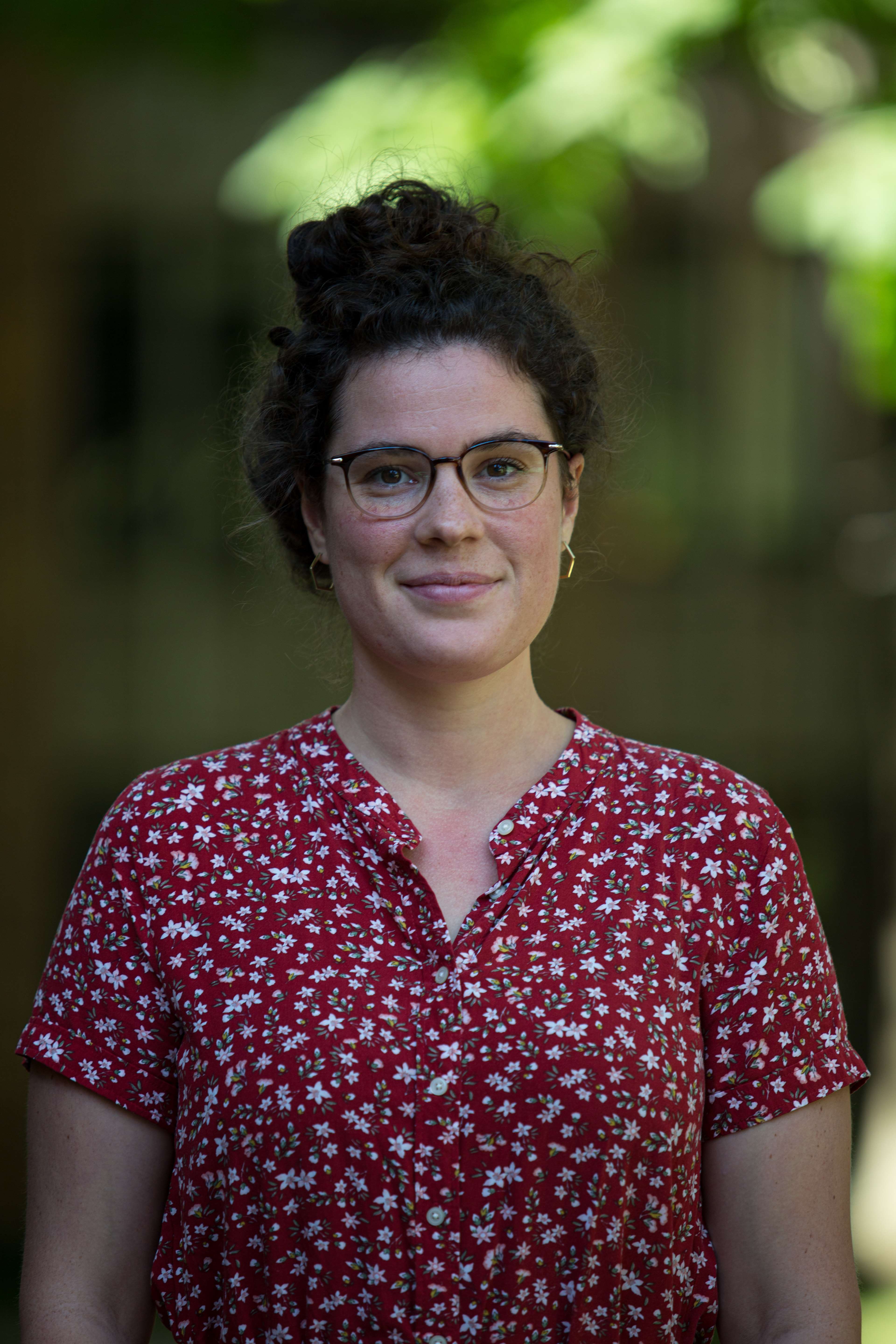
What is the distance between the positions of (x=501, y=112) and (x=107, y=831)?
2.32 meters

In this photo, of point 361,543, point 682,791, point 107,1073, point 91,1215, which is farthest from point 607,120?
point 91,1215

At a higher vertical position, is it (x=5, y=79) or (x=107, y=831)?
(x=5, y=79)

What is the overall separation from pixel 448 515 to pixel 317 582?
1.53 feet

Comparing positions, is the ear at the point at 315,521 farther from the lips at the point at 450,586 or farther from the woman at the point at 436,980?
the lips at the point at 450,586

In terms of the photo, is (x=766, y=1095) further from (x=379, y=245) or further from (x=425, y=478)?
(x=379, y=245)

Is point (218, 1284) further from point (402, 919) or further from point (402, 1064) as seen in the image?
point (402, 919)

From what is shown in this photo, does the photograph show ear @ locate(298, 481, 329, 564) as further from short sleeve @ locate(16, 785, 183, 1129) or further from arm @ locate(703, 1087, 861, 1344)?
arm @ locate(703, 1087, 861, 1344)

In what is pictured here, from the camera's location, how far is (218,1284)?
5.98 feet

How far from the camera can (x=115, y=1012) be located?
1876 millimetres

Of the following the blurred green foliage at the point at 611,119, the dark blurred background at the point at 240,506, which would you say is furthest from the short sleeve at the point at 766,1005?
the dark blurred background at the point at 240,506

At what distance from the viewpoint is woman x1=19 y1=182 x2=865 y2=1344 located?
174 cm

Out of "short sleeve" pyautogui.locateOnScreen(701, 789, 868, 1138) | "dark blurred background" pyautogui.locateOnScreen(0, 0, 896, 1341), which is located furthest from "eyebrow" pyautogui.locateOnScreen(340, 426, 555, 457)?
"dark blurred background" pyautogui.locateOnScreen(0, 0, 896, 1341)

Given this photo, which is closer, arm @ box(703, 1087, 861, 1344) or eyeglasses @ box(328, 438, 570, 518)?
arm @ box(703, 1087, 861, 1344)

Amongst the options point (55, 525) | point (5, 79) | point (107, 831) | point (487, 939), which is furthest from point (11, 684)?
point (487, 939)
